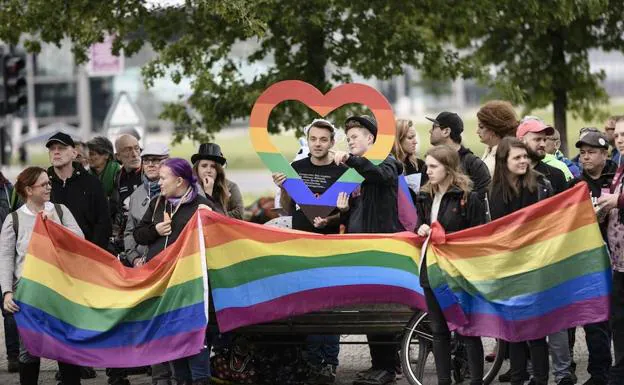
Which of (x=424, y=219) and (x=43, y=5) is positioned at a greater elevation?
(x=43, y=5)

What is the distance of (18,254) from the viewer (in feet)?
34.6

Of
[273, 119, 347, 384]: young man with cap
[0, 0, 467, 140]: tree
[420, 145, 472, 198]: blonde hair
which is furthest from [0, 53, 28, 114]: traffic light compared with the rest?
[420, 145, 472, 198]: blonde hair

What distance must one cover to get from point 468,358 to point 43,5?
7.82 m

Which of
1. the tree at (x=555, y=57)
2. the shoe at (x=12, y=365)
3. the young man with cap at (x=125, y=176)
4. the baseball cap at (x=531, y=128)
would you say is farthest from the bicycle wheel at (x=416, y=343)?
the tree at (x=555, y=57)

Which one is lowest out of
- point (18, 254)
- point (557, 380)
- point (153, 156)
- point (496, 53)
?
point (557, 380)

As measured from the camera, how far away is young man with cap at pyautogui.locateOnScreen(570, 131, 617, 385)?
35.0ft

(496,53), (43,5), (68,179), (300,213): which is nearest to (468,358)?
(300,213)

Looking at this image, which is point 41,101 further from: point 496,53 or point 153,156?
point 153,156

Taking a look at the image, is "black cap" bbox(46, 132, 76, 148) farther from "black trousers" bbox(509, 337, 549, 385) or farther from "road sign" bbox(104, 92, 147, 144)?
"road sign" bbox(104, 92, 147, 144)

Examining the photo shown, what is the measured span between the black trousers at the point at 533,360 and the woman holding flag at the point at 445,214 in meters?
0.24

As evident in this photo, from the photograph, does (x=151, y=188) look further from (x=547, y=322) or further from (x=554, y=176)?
(x=547, y=322)

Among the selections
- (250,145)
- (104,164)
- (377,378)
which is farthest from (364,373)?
(250,145)

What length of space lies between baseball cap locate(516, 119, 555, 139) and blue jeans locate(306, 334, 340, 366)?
7.30ft

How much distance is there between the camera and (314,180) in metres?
11.3
